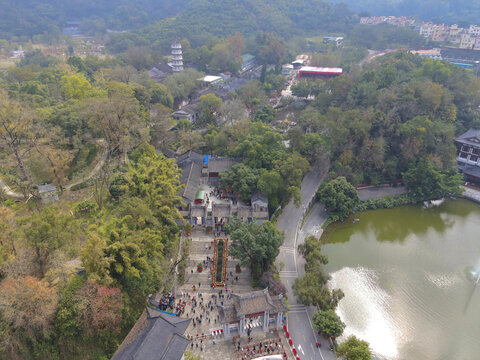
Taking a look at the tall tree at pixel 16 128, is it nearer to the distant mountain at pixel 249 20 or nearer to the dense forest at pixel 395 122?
the dense forest at pixel 395 122

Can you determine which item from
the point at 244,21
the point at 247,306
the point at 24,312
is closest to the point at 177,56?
the point at 244,21

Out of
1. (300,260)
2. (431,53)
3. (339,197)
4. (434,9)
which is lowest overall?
(300,260)

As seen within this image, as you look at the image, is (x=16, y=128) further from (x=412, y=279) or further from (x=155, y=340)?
(x=412, y=279)

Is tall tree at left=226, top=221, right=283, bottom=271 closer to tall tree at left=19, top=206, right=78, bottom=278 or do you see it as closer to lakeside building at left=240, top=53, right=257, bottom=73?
tall tree at left=19, top=206, right=78, bottom=278

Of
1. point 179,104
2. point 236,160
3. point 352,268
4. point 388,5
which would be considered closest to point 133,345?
point 352,268

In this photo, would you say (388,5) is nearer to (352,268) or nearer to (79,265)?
(352,268)
